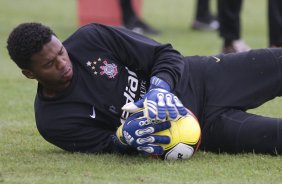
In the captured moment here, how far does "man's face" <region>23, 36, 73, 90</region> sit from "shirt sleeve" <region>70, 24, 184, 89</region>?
27 centimetres

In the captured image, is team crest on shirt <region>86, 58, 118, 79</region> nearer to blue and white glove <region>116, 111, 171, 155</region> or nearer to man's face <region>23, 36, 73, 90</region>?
man's face <region>23, 36, 73, 90</region>

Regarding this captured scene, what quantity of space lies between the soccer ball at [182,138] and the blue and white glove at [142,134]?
3 cm

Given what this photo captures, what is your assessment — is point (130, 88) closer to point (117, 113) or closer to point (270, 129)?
point (117, 113)

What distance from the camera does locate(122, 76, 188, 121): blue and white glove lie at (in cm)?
395

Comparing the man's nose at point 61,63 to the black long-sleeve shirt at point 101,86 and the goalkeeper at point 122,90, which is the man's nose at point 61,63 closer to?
the goalkeeper at point 122,90

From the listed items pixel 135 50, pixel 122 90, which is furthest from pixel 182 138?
pixel 135 50

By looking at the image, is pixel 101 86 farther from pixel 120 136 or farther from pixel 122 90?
pixel 120 136

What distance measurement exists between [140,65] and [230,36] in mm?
3866

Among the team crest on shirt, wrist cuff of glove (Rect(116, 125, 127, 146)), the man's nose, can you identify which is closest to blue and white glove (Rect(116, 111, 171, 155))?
wrist cuff of glove (Rect(116, 125, 127, 146))

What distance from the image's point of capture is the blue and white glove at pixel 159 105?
395 centimetres

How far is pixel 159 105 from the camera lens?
3951 millimetres

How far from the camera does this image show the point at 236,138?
4301mm

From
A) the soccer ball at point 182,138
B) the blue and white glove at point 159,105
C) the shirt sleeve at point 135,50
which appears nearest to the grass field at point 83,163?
the soccer ball at point 182,138

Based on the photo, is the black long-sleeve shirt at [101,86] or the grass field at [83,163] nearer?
the grass field at [83,163]
